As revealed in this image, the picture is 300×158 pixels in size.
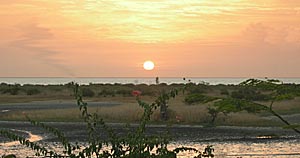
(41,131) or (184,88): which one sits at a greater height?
(184,88)

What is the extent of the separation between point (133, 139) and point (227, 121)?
102 ft

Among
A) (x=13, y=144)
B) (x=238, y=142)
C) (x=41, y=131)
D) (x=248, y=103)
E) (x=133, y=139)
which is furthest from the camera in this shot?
(x=41, y=131)

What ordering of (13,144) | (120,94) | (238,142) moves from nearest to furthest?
(13,144) → (238,142) → (120,94)

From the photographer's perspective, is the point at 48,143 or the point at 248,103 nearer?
the point at 248,103

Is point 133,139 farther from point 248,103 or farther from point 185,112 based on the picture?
point 185,112

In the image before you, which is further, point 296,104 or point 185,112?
point 296,104

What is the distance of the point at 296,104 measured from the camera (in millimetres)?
52219

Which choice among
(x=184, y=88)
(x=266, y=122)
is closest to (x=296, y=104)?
(x=266, y=122)

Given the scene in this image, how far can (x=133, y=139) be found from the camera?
6098mm

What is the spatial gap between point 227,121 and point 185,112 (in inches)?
128

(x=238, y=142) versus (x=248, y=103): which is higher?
(x=248, y=103)

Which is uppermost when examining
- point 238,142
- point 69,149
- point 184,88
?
point 184,88

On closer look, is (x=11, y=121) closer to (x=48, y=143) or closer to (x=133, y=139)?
(x=48, y=143)

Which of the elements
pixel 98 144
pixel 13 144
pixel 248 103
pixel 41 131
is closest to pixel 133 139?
pixel 98 144
